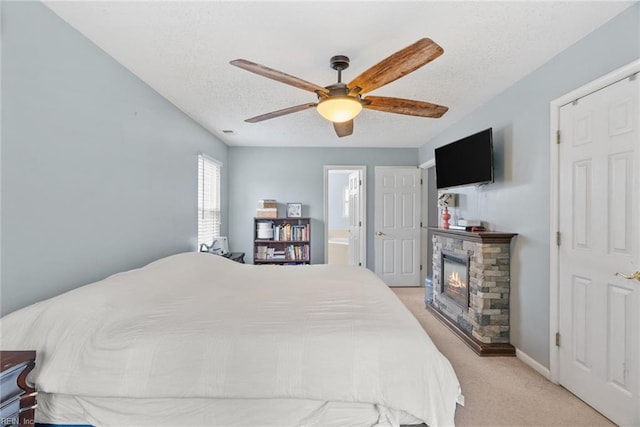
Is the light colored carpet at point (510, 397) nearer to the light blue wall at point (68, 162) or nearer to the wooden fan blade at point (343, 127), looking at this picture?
the wooden fan blade at point (343, 127)

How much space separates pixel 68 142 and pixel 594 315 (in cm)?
354

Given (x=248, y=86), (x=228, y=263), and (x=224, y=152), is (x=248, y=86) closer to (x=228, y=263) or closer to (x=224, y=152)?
(x=228, y=263)

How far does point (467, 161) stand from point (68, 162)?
3497 mm

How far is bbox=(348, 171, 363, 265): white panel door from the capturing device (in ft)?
18.2

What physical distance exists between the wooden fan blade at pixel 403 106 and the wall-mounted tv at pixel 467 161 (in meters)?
0.90

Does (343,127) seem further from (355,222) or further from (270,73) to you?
(355,222)

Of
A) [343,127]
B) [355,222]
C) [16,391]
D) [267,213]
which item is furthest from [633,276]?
[267,213]

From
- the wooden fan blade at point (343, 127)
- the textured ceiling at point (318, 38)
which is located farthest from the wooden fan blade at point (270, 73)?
the wooden fan blade at point (343, 127)

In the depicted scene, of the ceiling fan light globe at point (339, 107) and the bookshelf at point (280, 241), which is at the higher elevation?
the ceiling fan light globe at point (339, 107)

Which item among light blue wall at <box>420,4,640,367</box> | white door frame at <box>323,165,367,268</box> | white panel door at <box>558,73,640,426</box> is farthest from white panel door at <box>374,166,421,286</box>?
white panel door at <box>558,73,640,426</box>

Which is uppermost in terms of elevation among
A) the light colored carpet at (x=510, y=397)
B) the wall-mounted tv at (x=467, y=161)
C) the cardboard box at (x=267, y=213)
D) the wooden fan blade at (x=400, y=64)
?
the wooden fan blade at (x=400, y=64)

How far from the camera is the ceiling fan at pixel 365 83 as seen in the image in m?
1.76

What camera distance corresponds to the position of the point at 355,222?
5.73 m

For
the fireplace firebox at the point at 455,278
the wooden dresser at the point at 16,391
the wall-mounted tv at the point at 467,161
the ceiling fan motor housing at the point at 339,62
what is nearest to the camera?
A: the wooden dresser at the point at 16,391
